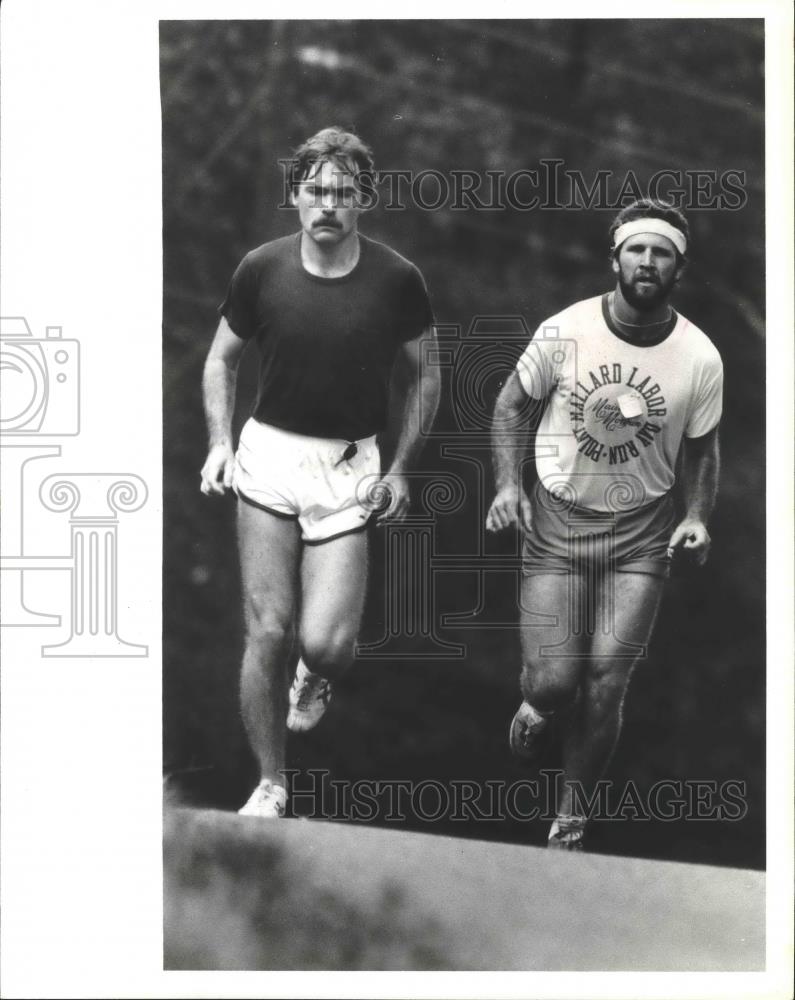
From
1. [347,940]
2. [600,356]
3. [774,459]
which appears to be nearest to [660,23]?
[600,356]

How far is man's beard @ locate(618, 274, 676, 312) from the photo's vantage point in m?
4.00

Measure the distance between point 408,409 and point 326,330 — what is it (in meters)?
0.38

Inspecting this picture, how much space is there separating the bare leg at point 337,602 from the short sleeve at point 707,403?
119 cm

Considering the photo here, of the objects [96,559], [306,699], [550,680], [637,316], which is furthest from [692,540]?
[96,559]

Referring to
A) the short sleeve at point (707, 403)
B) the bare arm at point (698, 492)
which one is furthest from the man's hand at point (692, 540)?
the short sleeve at point (707, 403)

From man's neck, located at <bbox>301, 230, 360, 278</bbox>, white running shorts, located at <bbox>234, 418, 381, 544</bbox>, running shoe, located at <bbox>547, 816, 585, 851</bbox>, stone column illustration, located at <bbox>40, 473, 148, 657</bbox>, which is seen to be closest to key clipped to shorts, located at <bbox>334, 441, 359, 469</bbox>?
white running shorts, located at <bbox>234, 418, 381, 544</bbox>

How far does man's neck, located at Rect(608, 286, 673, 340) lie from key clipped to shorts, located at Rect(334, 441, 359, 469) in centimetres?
99

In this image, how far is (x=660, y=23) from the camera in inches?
160

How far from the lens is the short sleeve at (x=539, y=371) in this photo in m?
3.99

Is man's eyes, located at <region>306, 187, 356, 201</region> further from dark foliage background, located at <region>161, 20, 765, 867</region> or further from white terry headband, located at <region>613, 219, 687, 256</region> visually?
white terry headband, located at <region>613, 219, 687, 256</region>

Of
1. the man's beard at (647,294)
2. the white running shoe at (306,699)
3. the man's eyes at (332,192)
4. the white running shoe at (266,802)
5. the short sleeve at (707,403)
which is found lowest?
the white running shoe at (266,802)

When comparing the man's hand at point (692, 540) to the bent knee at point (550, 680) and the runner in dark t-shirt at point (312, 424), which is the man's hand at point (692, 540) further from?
the runner in dark t-shirt at point (312, 424)

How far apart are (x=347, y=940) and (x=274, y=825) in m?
0.45

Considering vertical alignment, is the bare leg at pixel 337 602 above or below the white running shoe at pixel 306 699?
above
